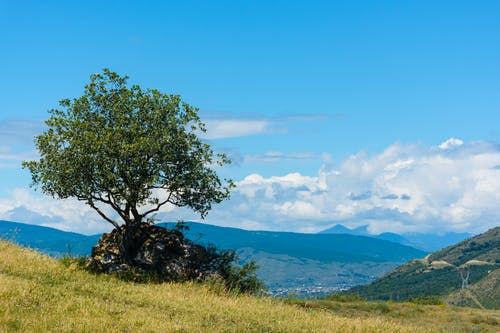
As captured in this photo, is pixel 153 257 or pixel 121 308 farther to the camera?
pixel 153 257

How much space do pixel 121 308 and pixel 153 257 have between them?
13002 mm

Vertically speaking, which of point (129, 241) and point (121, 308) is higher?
point (129, 241)

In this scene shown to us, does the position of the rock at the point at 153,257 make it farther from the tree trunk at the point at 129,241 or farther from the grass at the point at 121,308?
the grass at the point at 121,308

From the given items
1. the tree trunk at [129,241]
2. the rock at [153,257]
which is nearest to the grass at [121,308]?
the rock at [153,257]

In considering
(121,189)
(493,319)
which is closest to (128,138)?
(121,189)

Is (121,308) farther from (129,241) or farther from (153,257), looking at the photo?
(129,241)

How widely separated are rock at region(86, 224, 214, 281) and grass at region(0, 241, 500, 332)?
203cm

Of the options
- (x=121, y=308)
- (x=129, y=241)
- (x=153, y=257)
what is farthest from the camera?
(x=129, y=241)

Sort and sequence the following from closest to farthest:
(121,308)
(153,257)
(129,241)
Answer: (121,308) → (153,257) → (129,241)

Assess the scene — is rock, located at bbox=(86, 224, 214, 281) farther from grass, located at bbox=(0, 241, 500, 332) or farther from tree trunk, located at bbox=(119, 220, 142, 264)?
grass, located at bbox=(0, 241, 500, 332)

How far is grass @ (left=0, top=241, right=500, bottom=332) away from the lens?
1769 cm

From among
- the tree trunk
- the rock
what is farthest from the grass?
the tree trunk

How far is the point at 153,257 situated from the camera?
110 feet

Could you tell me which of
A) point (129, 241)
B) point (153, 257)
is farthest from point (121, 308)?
point (129, 241)
